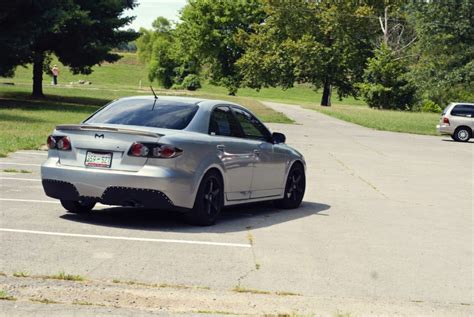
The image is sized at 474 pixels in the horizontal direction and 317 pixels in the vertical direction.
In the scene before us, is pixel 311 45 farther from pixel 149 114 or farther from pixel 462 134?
pixel 149 114

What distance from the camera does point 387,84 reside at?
248 ft

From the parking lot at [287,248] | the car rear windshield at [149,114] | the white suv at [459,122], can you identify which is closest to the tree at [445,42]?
the white suv at [459,122]

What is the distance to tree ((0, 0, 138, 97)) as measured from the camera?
37312mm

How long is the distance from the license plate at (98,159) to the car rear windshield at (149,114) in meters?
0.73

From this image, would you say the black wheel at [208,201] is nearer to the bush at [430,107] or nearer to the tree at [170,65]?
the bush at [430,107]

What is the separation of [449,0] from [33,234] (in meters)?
37.7

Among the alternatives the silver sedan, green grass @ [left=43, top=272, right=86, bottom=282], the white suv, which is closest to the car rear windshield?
the silver sedan

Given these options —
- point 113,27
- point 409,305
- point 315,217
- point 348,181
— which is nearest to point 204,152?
point 315,217

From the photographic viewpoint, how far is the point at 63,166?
992 centimetres

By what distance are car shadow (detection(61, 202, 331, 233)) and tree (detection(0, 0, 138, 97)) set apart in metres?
27.3

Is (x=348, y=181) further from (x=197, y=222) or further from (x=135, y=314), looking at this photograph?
(x=135, y=314)

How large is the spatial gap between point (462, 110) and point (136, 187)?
98.8ft

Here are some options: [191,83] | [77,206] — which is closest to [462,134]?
[77,206]

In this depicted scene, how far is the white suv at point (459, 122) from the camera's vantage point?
3675cm
